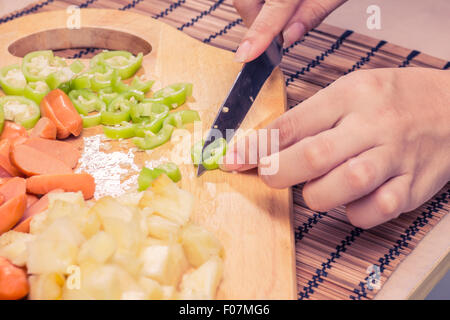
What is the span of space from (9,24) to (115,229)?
1176 millimetres

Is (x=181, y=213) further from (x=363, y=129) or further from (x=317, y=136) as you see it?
(x=363, y=129)

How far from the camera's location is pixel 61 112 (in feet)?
5.63

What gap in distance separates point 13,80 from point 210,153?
2.37 feet

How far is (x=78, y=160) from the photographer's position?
1.67 m

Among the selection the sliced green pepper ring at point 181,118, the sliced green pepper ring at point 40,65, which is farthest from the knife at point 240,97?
the sliced green pepper ring at point 40,65

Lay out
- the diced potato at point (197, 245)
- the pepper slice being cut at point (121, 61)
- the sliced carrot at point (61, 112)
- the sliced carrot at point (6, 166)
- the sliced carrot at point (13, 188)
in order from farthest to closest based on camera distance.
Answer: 1. the pepper slice being cut at point (121, 61)
2. the sliced carrot at point (61, 112)
3. the sliced carrot at point (6, 166)
4. the sliced carrot at point (13, 188)
5. the diced potato at point (197, 245)

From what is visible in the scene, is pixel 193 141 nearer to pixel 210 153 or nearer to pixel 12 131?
pixel 210 153

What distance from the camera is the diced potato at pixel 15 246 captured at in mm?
1290

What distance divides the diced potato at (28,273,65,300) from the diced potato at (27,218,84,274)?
0.04ft

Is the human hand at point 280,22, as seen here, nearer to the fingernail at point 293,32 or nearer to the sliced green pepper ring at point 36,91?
the fingernail at point 293,32

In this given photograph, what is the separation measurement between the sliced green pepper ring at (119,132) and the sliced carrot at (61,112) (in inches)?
3.3

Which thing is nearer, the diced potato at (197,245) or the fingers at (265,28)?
the diced potato at (197,245)

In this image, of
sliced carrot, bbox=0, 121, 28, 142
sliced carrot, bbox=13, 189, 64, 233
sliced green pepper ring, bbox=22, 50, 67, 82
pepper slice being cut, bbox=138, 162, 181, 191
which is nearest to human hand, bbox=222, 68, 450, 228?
pepper slice being cut, bbox=138, 162, 181, 191

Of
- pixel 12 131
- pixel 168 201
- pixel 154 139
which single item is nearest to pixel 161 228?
pixel 168 201
